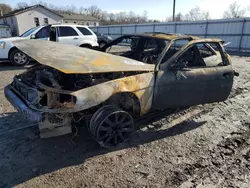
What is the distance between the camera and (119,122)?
338cm

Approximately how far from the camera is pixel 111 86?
3143 mm

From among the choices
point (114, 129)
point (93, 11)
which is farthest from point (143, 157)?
point (93, 11)

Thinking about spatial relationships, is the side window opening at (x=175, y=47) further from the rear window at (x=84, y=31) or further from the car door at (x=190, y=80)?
the rear window at (x=84, y=31)

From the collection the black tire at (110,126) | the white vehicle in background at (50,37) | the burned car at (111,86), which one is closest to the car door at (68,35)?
the white vehicle in background at (50,37)

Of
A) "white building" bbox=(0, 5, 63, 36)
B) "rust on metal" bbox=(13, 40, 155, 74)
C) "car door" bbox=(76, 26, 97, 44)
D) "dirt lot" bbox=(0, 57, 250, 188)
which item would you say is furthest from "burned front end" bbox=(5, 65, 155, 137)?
"white building" bbox=(0, 5, 63, 36)

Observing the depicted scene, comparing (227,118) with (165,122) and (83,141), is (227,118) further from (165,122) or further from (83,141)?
(83,141)

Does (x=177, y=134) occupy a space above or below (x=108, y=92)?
below

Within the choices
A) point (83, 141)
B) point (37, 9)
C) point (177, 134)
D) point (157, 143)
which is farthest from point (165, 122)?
point (37, 9)

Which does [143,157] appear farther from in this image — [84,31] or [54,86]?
[84,31]

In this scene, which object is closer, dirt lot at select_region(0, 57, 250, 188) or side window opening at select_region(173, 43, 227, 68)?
dirt lot at select_region(0, 57, 250, 188)

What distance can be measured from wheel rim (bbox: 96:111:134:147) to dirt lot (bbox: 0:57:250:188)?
0.16 m

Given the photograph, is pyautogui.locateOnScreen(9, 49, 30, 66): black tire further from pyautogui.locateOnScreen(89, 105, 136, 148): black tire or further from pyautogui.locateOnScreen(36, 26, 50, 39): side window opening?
pyautogui.locateOnScreen(89, 105, 136, 148): black tire

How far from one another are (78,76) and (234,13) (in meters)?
61.5

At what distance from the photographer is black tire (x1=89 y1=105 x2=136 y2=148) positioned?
3.21 metres
